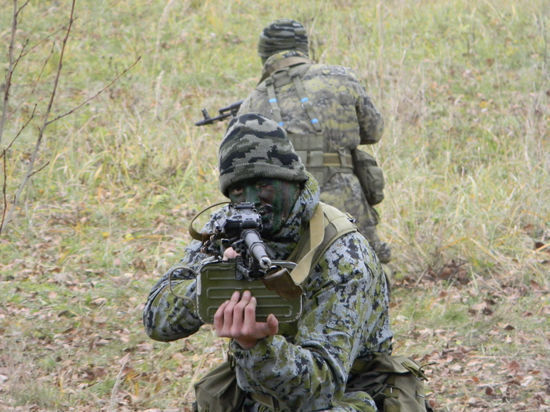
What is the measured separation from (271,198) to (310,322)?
0.45 metres

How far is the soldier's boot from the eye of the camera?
5.97 meters

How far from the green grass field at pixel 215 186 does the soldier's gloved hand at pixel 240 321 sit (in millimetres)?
1689

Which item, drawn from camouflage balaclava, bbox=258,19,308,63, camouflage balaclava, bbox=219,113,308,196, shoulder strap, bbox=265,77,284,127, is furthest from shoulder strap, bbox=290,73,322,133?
camouflage balaclava, bbox=219,113,308,196

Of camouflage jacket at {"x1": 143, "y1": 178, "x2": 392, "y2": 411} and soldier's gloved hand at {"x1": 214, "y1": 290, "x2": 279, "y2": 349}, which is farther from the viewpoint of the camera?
camouflage jacket at {"x1": 143, "y1": 178, "x2": 392, "y2": 411}

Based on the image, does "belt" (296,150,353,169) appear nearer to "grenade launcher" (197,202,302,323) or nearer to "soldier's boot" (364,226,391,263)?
"soldier's boot" (364,226,391,263)

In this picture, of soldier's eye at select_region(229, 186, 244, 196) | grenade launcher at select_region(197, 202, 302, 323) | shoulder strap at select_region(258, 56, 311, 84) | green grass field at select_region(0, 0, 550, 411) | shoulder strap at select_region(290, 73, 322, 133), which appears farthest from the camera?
shoulder strap at select_region(258, 56, 311, 84)

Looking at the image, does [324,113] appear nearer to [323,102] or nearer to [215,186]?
[323,102]

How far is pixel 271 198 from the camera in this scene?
277cm

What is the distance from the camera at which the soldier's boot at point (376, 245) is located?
597cm

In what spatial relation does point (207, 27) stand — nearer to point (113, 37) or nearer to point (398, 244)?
point (113, 37)

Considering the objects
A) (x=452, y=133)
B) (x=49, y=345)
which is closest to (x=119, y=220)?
(x=49, y=345)

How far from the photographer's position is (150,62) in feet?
38.7

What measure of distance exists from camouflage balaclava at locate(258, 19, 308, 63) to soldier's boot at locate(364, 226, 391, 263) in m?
1.45

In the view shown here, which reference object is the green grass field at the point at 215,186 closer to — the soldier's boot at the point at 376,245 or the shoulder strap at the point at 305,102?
the soldier's boot at the point at 376,245
